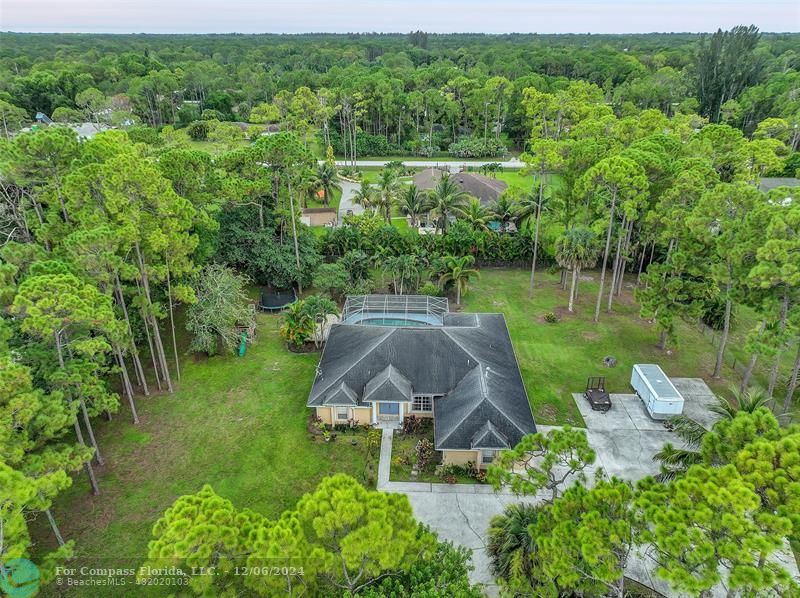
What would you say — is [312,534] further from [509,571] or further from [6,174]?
[6,174]

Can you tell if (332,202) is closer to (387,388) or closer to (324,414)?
(324,414)

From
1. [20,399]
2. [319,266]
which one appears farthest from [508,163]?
[20,399]

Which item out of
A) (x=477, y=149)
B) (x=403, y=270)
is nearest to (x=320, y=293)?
(x=403, y=270)

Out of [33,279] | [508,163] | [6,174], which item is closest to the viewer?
[33,279]

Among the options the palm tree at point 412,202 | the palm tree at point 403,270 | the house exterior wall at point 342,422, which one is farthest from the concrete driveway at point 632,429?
the palm tree at point 412,202

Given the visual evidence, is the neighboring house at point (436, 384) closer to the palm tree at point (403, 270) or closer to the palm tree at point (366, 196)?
the palm tree at point (403, 270)

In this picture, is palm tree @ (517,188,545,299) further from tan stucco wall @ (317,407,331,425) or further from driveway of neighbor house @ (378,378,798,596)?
tan stucco wall @ (317,407,331,425)
